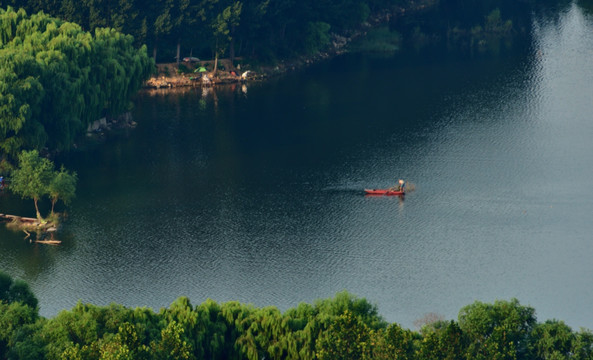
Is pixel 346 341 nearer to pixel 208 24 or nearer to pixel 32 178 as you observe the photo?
pixel 32 178

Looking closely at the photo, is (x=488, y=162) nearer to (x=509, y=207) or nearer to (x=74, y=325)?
(x=509, y=207)

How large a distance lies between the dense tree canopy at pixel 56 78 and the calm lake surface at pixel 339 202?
5.33 meters

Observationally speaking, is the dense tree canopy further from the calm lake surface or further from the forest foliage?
the forest foliage

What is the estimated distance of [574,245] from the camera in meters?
120

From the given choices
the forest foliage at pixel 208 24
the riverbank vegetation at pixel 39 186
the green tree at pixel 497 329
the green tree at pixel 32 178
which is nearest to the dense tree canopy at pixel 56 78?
the green tree at pixel 32 178

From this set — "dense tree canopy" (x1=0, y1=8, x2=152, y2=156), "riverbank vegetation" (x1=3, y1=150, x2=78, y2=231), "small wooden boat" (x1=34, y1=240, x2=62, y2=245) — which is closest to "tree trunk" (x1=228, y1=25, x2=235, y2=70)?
"dense tree canopy" (x1=0, y1=8, x2=152, y2=156)

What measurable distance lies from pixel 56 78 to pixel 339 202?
34.3 meters

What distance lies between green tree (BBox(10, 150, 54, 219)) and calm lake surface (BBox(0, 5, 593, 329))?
2762 millimetres

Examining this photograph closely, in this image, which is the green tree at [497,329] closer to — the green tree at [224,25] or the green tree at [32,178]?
the green tree at [32,178]

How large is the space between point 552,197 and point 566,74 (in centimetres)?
5552

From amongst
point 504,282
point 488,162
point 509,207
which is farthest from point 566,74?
point 504,282

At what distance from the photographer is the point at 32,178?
412 ft

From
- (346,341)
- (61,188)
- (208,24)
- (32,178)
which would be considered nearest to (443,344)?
(346,341)

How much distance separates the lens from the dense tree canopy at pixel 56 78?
134625mm
